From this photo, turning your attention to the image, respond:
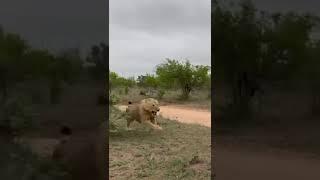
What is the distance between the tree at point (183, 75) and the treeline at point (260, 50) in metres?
16.0

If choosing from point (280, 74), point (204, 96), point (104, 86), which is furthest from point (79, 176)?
point (204, 96)

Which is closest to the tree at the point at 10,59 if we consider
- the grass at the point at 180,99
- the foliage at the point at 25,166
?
the foliage at the point at 25,166

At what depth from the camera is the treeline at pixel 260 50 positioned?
432 cm

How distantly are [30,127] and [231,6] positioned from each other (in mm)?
2928

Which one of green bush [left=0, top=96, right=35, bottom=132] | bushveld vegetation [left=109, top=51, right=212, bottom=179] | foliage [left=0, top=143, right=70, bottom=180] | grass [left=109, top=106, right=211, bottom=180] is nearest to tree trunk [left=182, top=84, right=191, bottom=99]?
bushveld vegetation [left=109, top=51, right=212, bottom=179]

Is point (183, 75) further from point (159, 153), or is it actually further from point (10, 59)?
point (10, 59)

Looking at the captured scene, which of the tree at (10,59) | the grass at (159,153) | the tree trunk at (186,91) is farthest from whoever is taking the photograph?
the tree trunk at (186,91)

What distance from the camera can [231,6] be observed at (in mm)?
5438

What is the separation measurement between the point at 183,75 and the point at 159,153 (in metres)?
14.2

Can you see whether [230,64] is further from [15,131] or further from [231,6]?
[15,131]

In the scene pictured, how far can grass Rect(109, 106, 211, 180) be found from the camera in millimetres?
6293

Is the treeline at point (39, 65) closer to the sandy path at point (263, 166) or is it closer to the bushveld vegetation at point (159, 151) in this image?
the sandy path at point (263, 166)

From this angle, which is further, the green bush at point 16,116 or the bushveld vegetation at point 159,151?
the bushveld vegetation at point 159,151

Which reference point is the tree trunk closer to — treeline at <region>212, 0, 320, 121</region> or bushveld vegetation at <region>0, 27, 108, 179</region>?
treeline at <region>212, 0, 320, 121</region>
